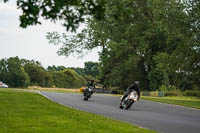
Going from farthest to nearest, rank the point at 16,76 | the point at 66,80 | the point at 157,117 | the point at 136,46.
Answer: the point at 66,80 → the point at 16,76 → the point at 136,46 → the point at 157,117

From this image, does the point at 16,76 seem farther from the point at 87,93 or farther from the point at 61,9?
the point at 61,9

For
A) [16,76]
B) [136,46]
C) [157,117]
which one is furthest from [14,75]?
[157,117]

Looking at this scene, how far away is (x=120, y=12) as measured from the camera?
5102 mm

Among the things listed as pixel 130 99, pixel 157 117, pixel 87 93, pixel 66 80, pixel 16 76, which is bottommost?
pixel 157 117

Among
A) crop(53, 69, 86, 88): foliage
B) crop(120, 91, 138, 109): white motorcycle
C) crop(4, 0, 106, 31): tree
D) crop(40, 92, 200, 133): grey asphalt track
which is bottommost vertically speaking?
crop(40, 92, 200, 133): grey asphalt track

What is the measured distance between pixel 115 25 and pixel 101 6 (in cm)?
5295

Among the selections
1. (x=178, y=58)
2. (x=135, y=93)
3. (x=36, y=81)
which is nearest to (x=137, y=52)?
(x=178, y=58)

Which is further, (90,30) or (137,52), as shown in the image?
(90,30)

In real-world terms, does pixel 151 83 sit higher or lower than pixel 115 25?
lower

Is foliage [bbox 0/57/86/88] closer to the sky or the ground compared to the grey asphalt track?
closer to the sky

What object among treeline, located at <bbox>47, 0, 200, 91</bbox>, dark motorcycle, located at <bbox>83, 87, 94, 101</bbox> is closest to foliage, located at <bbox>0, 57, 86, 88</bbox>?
treeline, located at <bbox>47, 0, 200, 91</bbox>

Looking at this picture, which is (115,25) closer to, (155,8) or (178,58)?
(155,8)

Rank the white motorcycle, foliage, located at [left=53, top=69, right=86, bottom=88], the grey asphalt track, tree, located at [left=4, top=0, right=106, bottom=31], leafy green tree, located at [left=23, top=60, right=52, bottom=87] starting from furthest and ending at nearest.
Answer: foliage, located at [left=53, top=69, right=86, bottom=88]
leafy green tree, located at [left=23, top=60, right=52, bottom=87]
the white motorcycle
the grey asphalt track
tree, located at [left=4, top=0, right=106, bottom=31]

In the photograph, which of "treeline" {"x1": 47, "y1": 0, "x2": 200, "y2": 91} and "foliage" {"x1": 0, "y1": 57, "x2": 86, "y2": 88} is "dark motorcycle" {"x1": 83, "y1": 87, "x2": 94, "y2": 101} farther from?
"foliage" {"x1": 0, "y1": 57, "x2": 86, "y2": 88}
